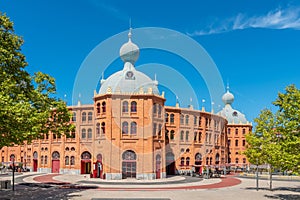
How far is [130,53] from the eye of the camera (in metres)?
61.4

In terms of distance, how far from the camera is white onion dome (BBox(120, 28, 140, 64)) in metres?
61.5

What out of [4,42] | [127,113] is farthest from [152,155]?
[4,42]

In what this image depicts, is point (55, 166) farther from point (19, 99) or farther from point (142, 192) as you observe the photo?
Answer: point (19, 99)

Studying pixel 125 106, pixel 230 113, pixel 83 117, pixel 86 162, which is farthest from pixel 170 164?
pixel 230 113

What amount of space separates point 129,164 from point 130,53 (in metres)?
21.3

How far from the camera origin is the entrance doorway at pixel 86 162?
206 feet

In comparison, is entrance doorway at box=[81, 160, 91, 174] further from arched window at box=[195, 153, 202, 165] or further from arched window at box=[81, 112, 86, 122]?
arched window at box=[195, 153, 202, 165]

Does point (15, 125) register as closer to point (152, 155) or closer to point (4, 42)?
point (4, 42)

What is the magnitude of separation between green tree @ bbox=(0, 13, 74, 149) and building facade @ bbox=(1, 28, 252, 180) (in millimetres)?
16202

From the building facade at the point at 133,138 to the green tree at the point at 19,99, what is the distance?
16202 mm

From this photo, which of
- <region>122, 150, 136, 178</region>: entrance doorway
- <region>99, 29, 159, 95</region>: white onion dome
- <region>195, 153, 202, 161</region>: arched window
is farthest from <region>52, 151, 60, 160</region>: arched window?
<region>195, 153, 202, 161</region>: arched window

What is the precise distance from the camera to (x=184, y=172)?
66000 millimetres

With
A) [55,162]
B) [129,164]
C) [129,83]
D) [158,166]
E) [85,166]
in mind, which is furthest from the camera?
[55,162]

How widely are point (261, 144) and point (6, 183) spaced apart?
26428 millimetres
